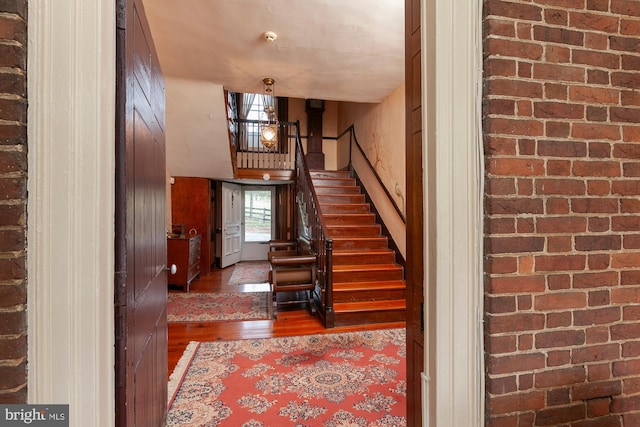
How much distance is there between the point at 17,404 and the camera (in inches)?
27.0

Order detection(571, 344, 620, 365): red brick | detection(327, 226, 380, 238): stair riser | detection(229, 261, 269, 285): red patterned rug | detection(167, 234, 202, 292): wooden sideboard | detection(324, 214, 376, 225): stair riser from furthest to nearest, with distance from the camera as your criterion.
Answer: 1. detection(229, 261, 269, 285): red patterned rug
2. detection(324, 214, 376, 225): stair riser
3. detection(167, 234, 202, 292): wooden sideboard
4. detection(327, 226, 380, 238): stair riser
5. detection(571, 344, 620, 365): red brick

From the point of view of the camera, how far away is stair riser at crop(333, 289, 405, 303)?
3477 mm

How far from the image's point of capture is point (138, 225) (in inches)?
39.5

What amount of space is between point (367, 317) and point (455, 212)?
2.72 meters

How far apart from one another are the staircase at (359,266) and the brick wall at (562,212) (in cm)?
243

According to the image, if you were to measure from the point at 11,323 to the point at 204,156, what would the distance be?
15.3 feet

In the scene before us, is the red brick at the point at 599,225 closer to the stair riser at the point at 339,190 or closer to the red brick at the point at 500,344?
the red brick at the point at 500,344

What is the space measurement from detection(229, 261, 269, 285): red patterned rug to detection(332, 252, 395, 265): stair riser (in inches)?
79.0

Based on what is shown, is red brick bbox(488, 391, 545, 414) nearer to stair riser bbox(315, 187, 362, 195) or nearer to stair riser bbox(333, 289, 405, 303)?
stair riser bbox(333, 289, 405, 303)

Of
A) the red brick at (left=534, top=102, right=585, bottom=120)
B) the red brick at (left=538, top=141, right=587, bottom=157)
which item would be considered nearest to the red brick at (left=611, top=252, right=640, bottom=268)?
the red brick at (left=538, top=141, right=587, bottom=157)

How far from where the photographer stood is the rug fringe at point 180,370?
2043 millimetres

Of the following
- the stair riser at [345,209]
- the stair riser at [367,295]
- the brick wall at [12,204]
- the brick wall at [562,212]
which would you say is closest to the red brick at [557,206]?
the brick wall at [562,212]

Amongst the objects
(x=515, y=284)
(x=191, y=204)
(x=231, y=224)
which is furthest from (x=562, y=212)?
(x=231, y=224)

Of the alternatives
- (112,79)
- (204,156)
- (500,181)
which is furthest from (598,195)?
(204,156)
